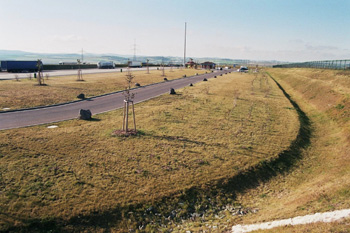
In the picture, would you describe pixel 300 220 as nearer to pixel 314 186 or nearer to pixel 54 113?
pixel 314 186

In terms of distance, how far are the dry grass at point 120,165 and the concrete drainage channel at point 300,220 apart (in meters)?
1.81

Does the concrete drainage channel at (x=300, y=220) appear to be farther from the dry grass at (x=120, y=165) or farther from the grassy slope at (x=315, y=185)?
the dry grass at (x=120, y=165)

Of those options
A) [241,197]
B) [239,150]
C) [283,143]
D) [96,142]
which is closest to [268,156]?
[239,150]

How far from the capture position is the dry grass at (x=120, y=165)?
8.30m

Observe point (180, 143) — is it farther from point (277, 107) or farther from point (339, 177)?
point (277, 107)

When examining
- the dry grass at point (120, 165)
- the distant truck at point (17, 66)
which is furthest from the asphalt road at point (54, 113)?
the distant truck at point (17, 66)

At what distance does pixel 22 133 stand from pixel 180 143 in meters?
9.98

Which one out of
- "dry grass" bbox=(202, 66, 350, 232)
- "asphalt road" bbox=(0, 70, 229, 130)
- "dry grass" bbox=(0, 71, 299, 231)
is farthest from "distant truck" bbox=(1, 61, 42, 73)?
"dry grass" bbox=(202, 66, 350, 232)

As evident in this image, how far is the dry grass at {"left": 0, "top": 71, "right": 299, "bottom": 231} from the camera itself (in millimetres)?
8305

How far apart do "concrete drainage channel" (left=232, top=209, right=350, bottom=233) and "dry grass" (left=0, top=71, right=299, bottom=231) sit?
1.81 meters

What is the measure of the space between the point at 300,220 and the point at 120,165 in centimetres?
786

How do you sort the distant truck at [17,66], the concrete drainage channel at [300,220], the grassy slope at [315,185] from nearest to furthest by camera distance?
the concrete drainage channel at [300,220] < the grassy slope at [315,185] < the distant truck at [17,66]

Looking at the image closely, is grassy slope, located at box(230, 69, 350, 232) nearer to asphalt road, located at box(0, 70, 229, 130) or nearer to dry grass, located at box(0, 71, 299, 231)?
dry grass, located at box(0, 71, 299, 231)

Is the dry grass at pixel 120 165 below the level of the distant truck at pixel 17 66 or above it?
below
